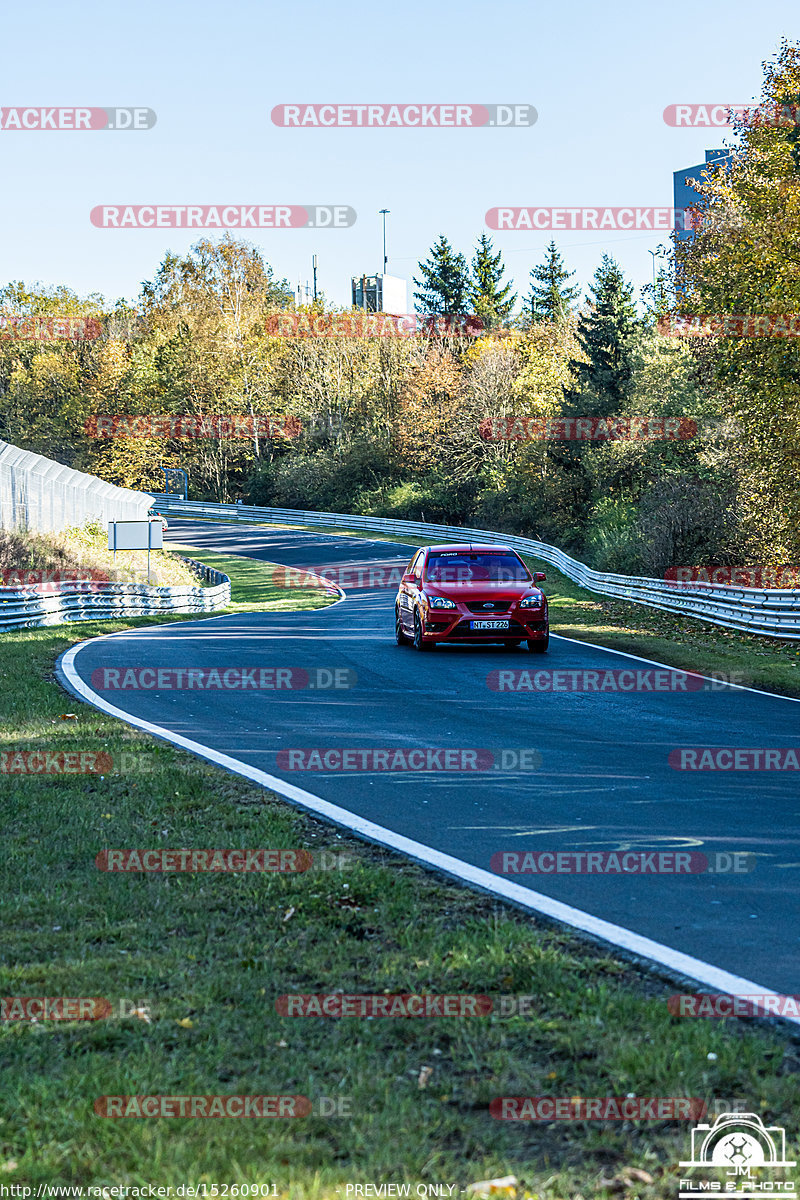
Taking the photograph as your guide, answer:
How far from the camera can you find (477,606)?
17.9 metres


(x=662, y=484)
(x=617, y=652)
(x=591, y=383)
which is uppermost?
(x=591, y=383)

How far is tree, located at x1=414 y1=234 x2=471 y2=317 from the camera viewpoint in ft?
312

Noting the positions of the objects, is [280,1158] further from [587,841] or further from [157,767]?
[157,767]

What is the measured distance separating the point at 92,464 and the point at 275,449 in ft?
41.4

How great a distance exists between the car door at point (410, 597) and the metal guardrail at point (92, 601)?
7.38m

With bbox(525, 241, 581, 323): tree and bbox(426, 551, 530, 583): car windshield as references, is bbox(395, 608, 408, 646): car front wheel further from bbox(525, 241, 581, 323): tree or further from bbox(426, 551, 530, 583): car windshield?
bbox(525, 241, 581, 323): tree

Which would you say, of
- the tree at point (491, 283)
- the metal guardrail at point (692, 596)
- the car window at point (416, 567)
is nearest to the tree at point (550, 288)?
the tree at point (491, 283)

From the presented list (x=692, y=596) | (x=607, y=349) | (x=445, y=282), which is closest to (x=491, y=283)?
(x=445, y=282)

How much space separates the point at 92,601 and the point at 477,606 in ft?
35.7

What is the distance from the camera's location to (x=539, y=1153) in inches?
126

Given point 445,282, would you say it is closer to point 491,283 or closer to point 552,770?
point 491,283

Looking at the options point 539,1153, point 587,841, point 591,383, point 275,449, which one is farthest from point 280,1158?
point 275,449

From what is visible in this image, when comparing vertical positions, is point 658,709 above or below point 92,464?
below

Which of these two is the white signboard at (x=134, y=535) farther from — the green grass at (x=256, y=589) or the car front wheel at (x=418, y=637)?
the car front wheel at (x=418, y=637)
